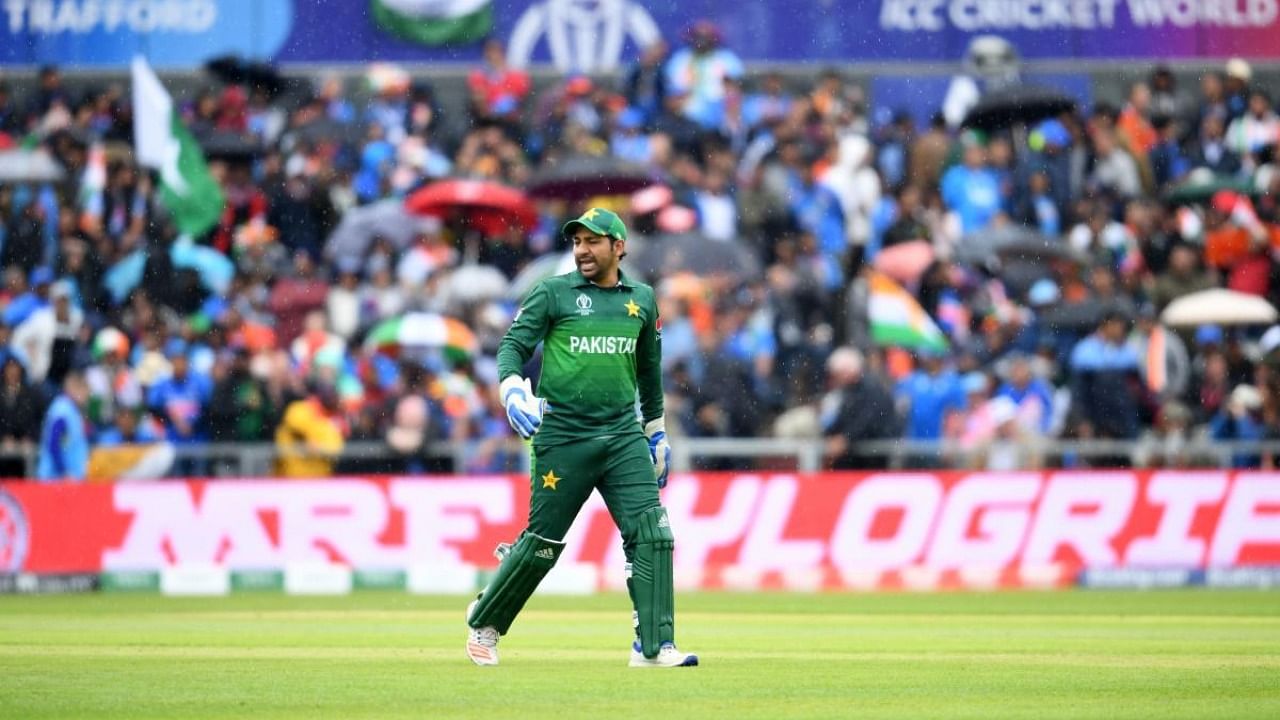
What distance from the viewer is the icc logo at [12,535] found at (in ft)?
75.4

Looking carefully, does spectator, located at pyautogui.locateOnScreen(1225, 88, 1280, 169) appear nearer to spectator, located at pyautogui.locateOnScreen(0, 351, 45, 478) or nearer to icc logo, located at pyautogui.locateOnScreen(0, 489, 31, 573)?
spectator, located at pyautogui.locateOnScreen(0, 351, 45, 478)

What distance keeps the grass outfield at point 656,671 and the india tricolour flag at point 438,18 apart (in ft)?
38.6

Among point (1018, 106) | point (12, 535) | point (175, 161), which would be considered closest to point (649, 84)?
point (1018, 106)

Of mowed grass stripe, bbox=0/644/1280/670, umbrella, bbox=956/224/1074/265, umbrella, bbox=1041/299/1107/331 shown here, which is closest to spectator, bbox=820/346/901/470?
umbrella, bbox=1041/299/1107/331

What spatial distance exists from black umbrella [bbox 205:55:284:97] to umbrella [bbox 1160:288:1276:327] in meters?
11.3

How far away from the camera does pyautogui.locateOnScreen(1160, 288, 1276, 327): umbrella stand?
24.1 meters

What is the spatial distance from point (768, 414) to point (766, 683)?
1246cm

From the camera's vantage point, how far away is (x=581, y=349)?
38.7 feet

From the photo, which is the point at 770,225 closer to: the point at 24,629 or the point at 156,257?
the point at 156,257

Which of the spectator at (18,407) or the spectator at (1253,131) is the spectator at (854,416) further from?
the spectator at (18,407)

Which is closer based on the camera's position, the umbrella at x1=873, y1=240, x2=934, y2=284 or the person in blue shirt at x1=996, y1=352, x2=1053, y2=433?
the person in blue shirt at x1=996, y1=352, x2=1053, y2=433

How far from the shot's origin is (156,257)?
26.0 meters

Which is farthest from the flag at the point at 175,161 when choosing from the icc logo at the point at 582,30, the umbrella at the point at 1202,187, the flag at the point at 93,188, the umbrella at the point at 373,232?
the umbrella at the point at 1202,187

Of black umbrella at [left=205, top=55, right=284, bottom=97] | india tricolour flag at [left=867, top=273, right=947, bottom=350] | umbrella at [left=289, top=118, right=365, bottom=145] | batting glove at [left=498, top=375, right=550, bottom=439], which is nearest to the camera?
batting glove at [left=498, top=375, right=550, bottom=439]
